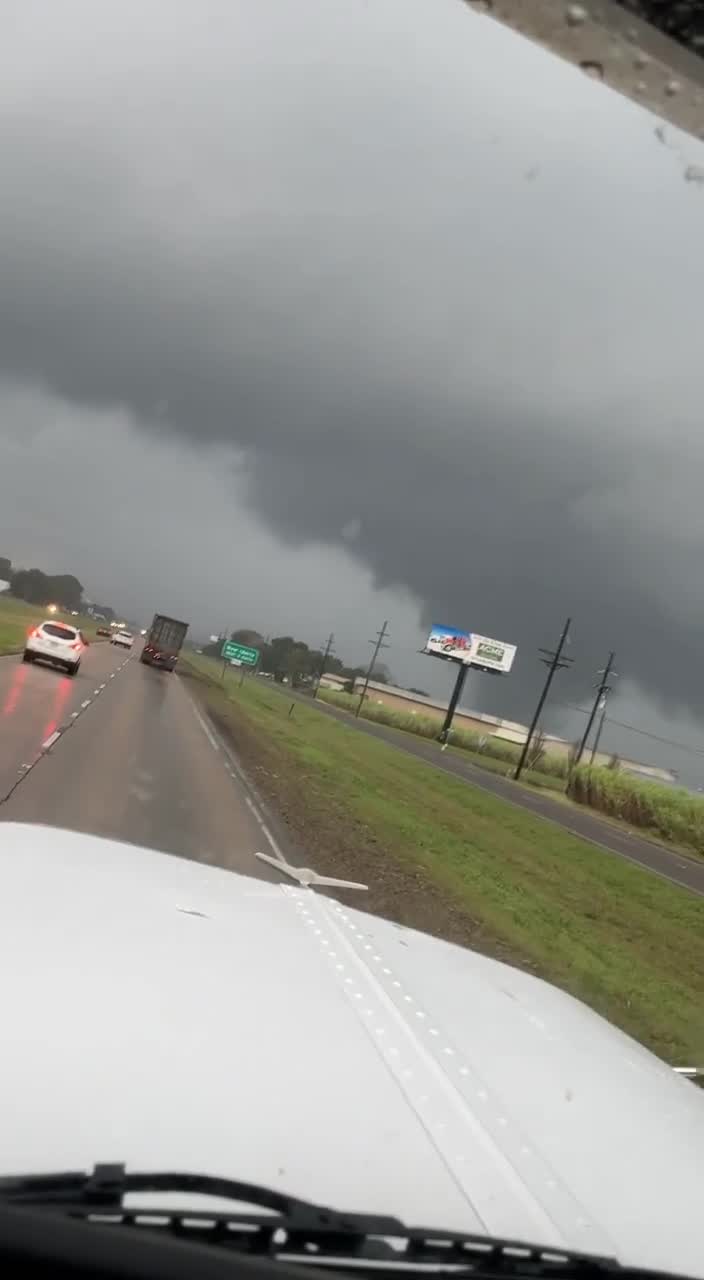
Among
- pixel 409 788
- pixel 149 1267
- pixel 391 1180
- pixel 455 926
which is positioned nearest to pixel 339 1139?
pixel 391 1180

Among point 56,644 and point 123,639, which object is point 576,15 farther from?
point 123,639

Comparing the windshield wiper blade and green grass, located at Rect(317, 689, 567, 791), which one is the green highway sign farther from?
the windshield wiper blade

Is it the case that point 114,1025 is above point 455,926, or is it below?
above

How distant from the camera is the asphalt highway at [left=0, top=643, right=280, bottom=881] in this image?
36.7 ft

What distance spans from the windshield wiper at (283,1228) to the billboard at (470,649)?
94071mm

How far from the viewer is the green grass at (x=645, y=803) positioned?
43500 millimetres

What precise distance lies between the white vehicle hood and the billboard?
9244 centimetres

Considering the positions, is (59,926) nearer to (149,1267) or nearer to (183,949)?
(183,949)

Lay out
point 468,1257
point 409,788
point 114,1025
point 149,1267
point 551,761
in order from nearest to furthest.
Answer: point 149,1267 → point 468,1257 → point 114,1025 → point 409,788 → point 551,761

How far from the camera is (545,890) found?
16.8 metres

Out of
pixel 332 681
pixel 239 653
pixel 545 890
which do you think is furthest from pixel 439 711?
pixel 545 890

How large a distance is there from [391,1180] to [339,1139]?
159mm

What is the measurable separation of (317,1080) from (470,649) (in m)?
94.3

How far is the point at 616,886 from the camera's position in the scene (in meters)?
20.5
